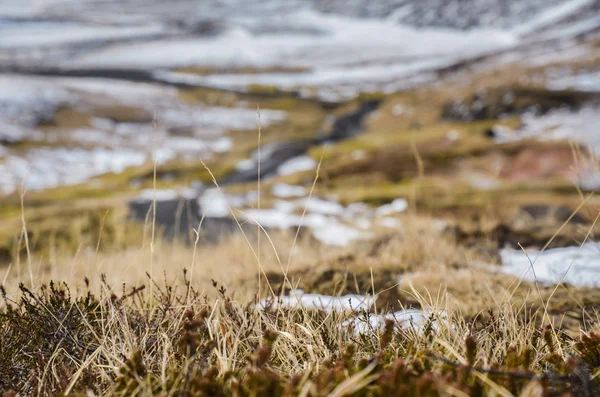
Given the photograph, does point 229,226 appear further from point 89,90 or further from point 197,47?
point 197,47

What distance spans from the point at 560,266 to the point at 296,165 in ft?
106

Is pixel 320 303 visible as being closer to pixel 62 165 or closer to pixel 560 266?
pixel 560 266

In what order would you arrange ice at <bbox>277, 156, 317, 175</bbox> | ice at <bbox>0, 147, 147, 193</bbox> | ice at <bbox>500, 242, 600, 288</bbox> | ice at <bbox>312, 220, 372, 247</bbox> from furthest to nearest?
1. ice at <bbox>277, 156, 317, 175</bbox>
2. ice at <bbox>0, 147, 147, 193</bbox>
3. ice at <bbox>312, 220, 372, 247</bbox>
4. ice at <bbox>500, 242, 600, 288</bbox>

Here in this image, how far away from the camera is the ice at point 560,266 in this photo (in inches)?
146

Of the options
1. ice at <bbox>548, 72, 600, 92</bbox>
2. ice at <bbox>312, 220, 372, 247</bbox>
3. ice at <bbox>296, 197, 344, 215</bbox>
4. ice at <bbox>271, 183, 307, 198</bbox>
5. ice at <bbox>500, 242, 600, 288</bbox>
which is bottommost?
ice at <bbox>271, 183, 307, 198</bbox>

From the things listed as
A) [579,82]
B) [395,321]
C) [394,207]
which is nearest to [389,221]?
[394,207]

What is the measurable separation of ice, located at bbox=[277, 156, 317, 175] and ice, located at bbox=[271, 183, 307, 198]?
34.6 ft

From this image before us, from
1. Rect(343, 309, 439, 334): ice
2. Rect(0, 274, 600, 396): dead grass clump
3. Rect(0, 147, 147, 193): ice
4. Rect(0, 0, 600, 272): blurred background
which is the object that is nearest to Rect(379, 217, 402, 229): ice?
Rect(0, 0, 600, 272): blurred background

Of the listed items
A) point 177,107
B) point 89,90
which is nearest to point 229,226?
point 177,107

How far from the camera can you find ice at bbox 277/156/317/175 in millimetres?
33878

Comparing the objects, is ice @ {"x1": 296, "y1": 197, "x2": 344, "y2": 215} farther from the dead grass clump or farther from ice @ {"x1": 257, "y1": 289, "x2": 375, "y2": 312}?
the dead grass clump

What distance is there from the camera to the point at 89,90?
7438cm

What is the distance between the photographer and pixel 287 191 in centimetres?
2103

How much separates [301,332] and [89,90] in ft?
272
